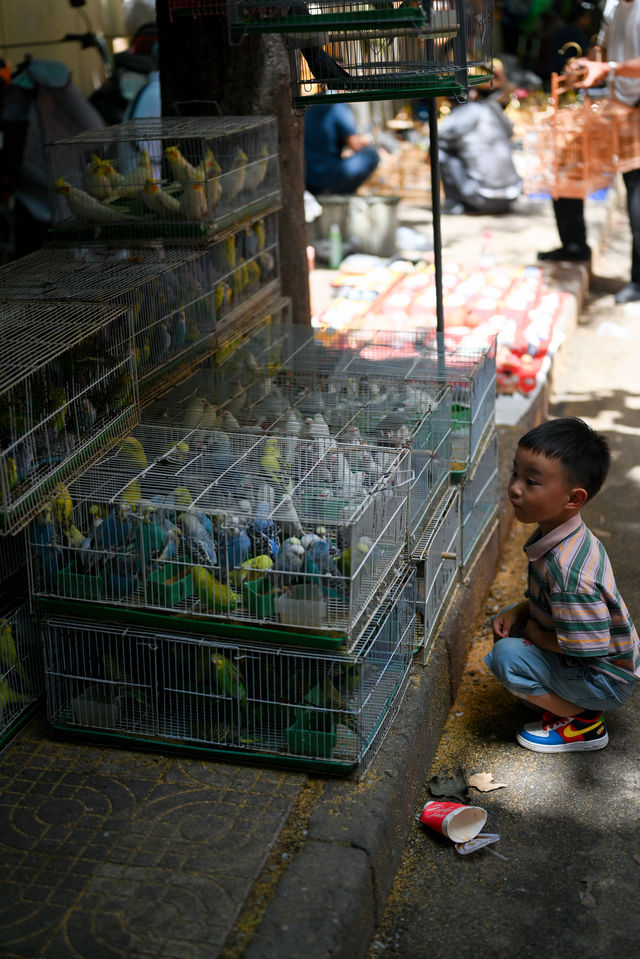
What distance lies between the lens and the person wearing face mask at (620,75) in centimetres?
841

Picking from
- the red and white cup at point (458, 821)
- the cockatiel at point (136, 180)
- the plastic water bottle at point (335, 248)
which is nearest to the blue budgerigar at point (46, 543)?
the red and white cup at point (458, 821)

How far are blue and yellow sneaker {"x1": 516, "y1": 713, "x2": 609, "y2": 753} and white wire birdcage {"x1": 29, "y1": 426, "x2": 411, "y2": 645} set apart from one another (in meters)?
0.88

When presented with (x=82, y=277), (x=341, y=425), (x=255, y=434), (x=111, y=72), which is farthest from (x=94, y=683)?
(x=111, y=72)

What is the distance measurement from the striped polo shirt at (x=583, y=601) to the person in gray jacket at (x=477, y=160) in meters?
9.10

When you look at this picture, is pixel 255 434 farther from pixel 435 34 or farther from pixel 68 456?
pixel 435 34

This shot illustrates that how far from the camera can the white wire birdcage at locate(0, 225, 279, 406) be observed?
13.2 ft

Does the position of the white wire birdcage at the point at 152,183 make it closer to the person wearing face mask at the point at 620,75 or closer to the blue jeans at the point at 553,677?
the blue jeans at the point at 553,677

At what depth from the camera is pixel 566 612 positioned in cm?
350

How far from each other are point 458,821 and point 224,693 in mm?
839

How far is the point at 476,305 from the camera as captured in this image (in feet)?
26.0

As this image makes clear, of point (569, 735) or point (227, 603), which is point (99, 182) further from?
point (569, 735)

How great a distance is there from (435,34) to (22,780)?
9.91 ft

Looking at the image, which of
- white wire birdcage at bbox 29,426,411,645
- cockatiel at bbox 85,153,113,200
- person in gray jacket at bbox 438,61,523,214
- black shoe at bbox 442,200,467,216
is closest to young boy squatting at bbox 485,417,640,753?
white wire birdcage at bbox 29,426,411,645

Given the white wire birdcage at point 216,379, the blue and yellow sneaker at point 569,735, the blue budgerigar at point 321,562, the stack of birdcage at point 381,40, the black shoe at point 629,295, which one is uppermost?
the stack of birdcage at point 381,40
